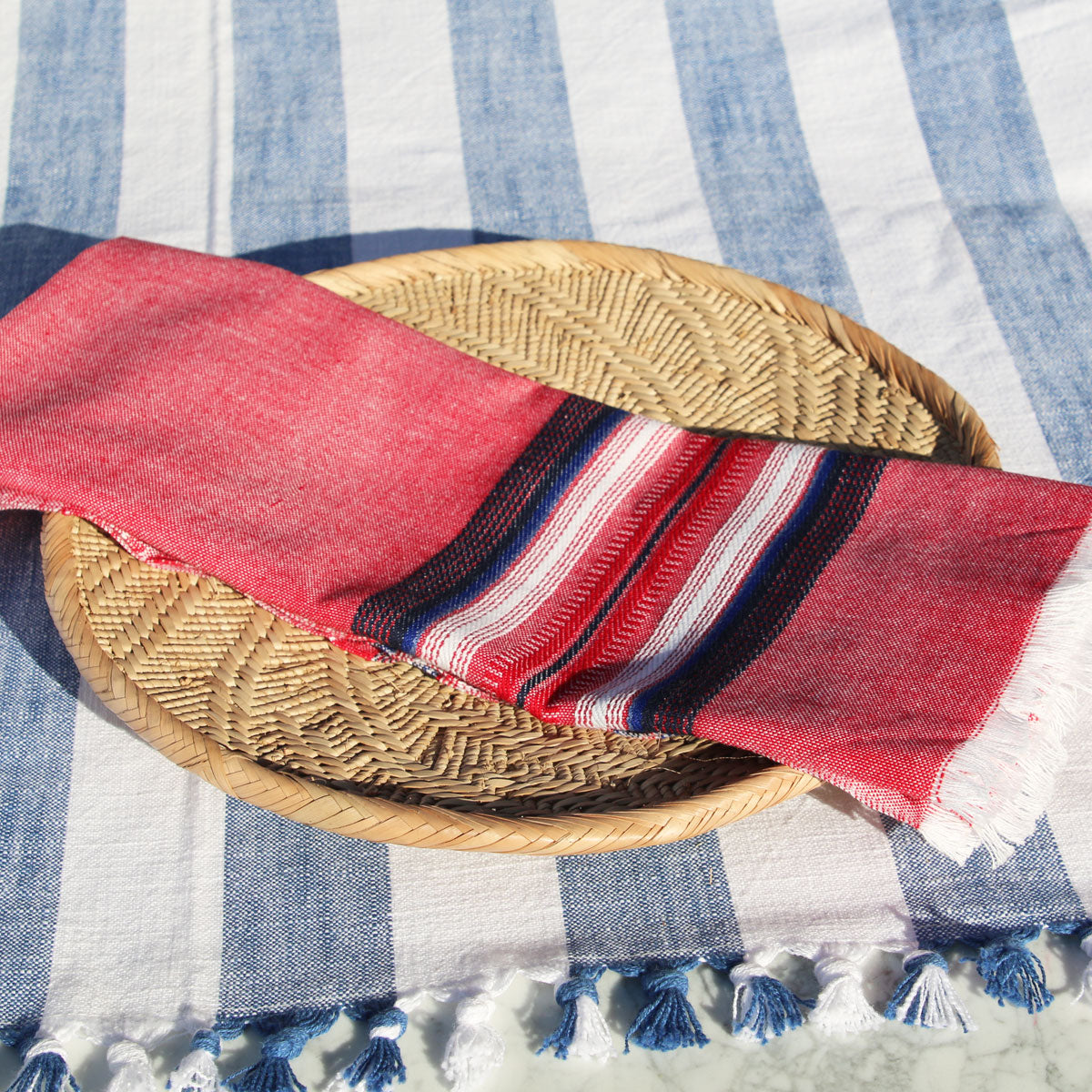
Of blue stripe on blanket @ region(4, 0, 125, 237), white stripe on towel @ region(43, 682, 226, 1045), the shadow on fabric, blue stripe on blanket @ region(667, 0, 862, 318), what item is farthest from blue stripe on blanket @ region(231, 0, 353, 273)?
white stripe on towel @ region(43, 682, 226, 1045)

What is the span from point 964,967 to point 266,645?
47 centimetres

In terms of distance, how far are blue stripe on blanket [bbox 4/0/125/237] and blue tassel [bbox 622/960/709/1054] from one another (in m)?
0.86

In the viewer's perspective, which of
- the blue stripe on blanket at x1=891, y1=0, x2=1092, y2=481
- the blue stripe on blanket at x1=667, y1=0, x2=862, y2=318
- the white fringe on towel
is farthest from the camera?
the blue stripe on blanket at x1=667, y1=0, x2=862, y2=318

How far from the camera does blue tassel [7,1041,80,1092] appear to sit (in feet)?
1.98

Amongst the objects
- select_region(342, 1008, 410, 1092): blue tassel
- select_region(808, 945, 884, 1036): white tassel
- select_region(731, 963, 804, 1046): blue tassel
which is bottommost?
select_region(342, 1008, 410, 1092): blue tassel

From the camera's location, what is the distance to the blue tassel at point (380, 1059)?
61cm

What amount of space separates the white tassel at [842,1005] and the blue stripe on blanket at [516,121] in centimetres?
73

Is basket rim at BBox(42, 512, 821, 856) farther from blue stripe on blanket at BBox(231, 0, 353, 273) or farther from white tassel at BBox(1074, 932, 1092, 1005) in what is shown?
blue stripe on blanket at BBox(231, 0, 353, 273)

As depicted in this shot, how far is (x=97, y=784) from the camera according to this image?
2.41 ft

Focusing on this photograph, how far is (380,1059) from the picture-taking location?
0.61m

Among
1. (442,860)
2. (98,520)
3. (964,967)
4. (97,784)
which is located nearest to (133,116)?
(98,520)

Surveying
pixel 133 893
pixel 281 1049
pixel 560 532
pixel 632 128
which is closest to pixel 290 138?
pixel 632 128

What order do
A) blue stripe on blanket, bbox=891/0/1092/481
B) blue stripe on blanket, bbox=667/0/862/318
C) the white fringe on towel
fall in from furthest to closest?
blue stripe on blanket, bbox=667/0/862/318 → blue stripe on blanket, bbox=891/0/1092/481 → the white fringe on towel

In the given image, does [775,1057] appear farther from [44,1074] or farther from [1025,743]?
[44,1074]
